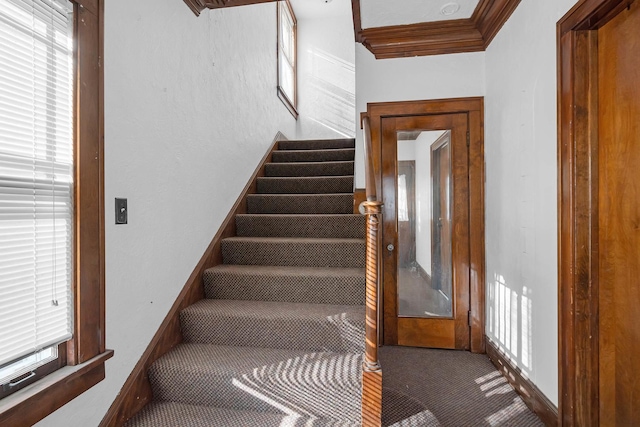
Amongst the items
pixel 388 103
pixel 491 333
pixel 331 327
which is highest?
pixel 388 103

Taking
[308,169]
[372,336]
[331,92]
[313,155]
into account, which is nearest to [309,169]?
[308,169]

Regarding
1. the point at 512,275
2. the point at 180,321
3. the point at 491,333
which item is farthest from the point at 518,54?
the point at 180,321

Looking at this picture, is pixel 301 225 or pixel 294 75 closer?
pixel 301 225

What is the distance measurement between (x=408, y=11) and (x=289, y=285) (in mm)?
2000

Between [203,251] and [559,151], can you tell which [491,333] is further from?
[203,251]

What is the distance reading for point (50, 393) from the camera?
114 cm

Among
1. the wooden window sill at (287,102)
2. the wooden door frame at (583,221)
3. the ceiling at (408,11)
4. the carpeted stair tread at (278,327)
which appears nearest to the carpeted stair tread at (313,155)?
the wooden window sill at (287,102)

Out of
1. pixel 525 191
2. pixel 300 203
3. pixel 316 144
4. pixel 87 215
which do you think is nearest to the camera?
pixel 87 215

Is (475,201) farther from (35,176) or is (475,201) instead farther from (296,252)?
(35,176)

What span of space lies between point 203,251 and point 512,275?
1.99m

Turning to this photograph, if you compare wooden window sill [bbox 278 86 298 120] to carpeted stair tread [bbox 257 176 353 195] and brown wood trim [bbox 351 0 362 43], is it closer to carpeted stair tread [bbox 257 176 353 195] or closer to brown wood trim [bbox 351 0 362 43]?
carpeted stair tread [bbox 257 176 353 195]

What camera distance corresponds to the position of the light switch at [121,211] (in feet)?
4.81

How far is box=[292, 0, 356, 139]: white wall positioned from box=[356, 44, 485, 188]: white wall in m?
2.37

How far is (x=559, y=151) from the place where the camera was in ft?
5.19
